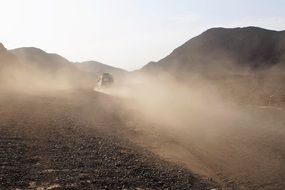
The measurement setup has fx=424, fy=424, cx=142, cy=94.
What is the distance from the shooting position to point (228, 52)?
116 meters

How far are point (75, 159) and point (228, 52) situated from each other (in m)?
105

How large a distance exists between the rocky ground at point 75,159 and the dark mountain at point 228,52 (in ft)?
250

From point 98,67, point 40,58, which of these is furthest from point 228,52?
point 98,67

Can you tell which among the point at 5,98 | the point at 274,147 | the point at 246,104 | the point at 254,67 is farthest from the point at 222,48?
the point at 274,147

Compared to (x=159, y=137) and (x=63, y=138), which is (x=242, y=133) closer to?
(x=159, y=137)

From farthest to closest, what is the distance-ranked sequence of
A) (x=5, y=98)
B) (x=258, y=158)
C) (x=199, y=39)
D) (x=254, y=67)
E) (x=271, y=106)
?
(x=199, y=39), (x=254, y=67), (x=271, y=106), (x=5, y=98), (x=258, y=158)

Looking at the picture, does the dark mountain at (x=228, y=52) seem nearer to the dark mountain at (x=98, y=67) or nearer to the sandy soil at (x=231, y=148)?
the dark mountain at (x=98, y=67)

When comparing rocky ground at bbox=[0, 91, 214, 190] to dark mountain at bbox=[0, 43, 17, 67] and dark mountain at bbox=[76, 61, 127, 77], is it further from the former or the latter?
dark mountain at bbox=[76, 61, 127, 77]

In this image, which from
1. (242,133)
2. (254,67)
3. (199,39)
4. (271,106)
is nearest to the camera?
(242,133)

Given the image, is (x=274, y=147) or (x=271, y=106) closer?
(x=274, y=147)

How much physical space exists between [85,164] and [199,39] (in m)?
120

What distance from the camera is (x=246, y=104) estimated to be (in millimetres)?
36500

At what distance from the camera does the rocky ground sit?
516 inches

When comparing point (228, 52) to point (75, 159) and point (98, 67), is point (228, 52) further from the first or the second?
point (75, 159)
